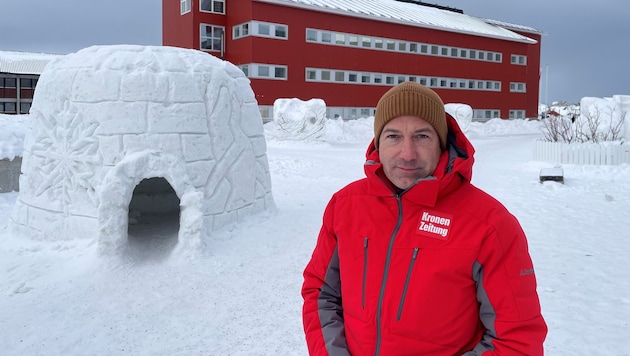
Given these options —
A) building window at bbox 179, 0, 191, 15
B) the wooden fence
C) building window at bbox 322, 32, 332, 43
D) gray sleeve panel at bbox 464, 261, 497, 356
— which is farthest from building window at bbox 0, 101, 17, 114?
gray sleeve panel at bbox 464, 261, 497, 356

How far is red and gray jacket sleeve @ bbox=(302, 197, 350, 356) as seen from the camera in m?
2.01

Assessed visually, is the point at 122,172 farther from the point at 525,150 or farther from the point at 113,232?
the point at 525,150

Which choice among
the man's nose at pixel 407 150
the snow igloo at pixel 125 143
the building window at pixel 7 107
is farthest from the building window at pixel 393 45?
the man's nose at pixel 407 150

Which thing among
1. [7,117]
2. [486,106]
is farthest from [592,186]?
[486,106]

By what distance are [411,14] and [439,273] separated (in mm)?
32361

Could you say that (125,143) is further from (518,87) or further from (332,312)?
(518,87)

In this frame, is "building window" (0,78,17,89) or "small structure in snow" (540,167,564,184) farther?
"building window" (0,78,17,89)

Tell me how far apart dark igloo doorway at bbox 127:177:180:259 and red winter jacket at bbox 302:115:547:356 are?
420 cm

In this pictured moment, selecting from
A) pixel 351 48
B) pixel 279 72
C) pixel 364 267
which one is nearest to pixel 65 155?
pixel 364 267

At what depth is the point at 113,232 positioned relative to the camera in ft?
17.4

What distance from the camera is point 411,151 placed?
6.14 feet

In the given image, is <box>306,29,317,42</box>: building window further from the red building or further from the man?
the man

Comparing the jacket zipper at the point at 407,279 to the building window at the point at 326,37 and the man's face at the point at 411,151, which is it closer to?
the man's face at the point at 411,151

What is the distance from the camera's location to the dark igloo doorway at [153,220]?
593 centimetres
